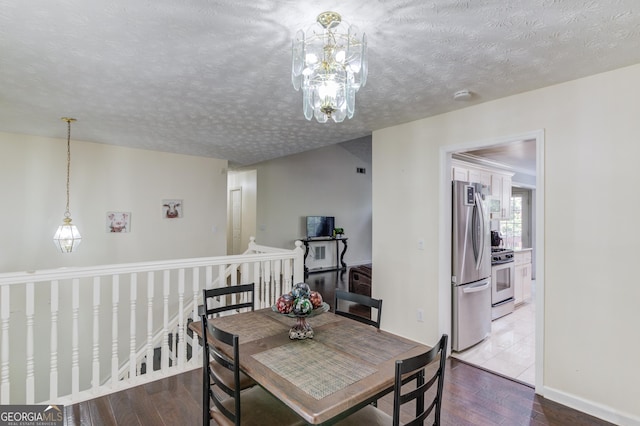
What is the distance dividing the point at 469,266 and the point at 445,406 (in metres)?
1.58

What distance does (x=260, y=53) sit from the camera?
82.0 inches

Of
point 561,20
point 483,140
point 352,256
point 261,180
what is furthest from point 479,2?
point 352,256

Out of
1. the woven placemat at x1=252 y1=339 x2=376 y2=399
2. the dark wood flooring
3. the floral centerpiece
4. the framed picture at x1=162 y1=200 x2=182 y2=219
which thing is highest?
the framed picture at x1=162 y1=200 x2=182 y2=219

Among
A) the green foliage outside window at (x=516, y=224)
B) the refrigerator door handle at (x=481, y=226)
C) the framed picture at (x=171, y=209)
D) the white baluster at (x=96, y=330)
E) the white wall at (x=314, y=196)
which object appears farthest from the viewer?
the white wall at (x=314, y=196)

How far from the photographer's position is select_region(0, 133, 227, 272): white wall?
13.8 ft

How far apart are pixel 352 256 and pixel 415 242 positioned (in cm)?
595

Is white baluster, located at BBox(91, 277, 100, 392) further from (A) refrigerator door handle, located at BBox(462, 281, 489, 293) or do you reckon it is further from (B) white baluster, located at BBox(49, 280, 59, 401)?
(A) refrigerator door handle, located at BBox(462, 281, 489, 293)

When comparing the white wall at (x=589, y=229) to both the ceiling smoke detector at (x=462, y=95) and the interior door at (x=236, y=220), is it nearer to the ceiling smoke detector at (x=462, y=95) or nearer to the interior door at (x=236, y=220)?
the ceiling smoke detector at (x=462, y=95)

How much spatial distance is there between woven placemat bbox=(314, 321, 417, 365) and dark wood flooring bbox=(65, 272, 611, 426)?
3.13ft

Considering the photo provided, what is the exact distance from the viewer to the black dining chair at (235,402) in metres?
1.48

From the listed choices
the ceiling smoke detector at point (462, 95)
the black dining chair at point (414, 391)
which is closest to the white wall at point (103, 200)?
the ceiling smoke detector at point (462, 95)

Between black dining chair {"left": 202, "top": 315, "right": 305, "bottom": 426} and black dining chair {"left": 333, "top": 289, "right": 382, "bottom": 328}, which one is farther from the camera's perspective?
black dining chair {"left": 333, "top": 289, "right": 382, "bottom": 328}

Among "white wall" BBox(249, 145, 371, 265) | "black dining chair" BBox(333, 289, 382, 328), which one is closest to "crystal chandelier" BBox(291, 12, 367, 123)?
"black dining chair" BBox(333, 289, 382, 328)

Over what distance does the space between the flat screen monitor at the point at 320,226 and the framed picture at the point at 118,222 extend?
4.19 meters
